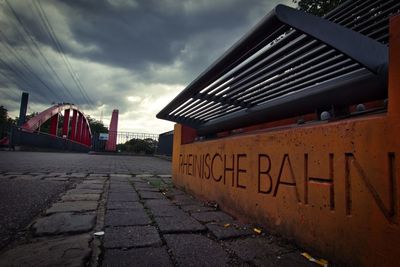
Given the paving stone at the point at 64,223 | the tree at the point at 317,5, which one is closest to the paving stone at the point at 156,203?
the paving stone at the point at 64,223

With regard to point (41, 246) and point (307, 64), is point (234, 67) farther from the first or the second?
point (41, 246)

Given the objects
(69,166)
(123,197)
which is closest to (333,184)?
(123,197)

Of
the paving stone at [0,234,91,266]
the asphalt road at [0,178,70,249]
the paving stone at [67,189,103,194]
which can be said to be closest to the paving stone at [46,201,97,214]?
the asphalt road at [0,178,70,249]

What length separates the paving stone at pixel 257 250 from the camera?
1469mm

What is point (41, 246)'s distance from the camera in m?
1.60

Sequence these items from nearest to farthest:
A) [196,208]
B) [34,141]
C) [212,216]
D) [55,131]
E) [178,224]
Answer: [178,224], [212,216], [196,208], [34,141], [55,131]

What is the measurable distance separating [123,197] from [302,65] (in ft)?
8.37

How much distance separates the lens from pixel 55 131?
28469 millimetres

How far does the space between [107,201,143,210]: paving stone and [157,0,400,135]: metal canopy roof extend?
4.13 ft

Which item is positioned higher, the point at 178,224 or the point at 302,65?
the point at 302,65

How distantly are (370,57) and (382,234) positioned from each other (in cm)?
87

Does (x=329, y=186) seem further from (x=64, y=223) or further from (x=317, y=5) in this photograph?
(x=317, y=5)

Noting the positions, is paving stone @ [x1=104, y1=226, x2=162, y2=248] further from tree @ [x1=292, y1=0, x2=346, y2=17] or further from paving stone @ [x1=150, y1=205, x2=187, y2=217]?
tree @ [x1=292, y1=0, x2=346, y2=17]

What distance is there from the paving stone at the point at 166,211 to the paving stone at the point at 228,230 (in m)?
0.47
